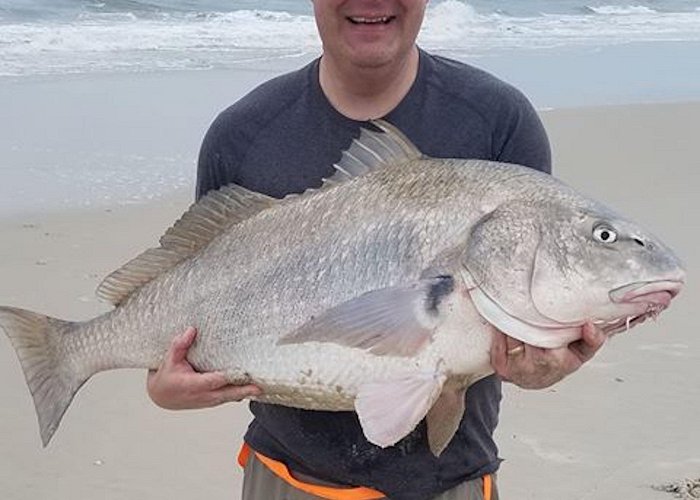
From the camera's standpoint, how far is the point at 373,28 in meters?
2.74

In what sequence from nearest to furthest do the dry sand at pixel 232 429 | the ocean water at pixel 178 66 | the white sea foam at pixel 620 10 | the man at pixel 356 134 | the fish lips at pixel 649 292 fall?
the fish lips at pixel 649 292 < the man at pixel 356 134 < the dry sand at pixel 232 429 < the ocean water at pixel 178 66 < the white sea foam at pixel 620 10

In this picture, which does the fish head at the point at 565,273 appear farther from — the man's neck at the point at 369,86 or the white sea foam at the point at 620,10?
the white sea foam at the point at 620,10

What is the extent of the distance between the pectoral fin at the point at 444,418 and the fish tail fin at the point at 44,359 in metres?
1.01

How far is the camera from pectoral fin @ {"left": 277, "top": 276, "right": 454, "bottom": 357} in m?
2.31

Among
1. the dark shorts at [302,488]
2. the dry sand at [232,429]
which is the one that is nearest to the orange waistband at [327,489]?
the dark shorts at [302,488]

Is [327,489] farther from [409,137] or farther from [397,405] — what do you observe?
[409,137]

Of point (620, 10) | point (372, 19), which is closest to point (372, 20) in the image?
point (372, 19)

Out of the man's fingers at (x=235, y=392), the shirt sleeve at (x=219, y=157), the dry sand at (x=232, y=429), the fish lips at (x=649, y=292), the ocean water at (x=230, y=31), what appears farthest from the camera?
the ocean water at (x=230, y=31)

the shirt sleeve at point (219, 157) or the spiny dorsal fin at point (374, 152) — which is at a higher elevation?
the spiny dorsal fin at point (374, 152)

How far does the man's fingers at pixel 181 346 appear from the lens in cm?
269

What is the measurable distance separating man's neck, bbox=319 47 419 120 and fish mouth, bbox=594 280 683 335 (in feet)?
2.71

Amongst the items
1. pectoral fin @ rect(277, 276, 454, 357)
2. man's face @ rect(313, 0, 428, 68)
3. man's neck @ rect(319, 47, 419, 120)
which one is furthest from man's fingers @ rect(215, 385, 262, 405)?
man's face @ rect(313, 0, 428, 68)

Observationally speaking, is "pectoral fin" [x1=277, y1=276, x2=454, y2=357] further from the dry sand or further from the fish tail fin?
the dry sand

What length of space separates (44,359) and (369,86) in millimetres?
1162
